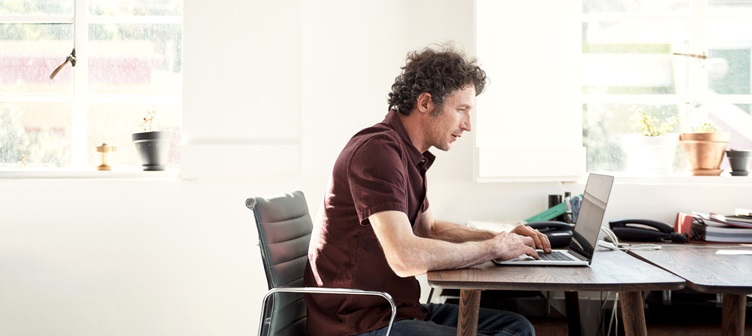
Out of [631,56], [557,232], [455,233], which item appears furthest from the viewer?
[631,56]

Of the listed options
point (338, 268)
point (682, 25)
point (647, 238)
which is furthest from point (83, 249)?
point (682, 25)

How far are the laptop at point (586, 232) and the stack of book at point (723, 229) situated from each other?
2.78 ft

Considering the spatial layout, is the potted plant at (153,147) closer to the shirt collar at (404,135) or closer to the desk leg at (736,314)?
the shirt collar at (404,135)

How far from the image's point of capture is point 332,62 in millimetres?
3885

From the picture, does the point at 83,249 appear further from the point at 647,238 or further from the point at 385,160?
the point at 647,238

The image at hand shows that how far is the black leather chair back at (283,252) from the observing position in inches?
88.7

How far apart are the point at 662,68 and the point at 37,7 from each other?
3492 mm

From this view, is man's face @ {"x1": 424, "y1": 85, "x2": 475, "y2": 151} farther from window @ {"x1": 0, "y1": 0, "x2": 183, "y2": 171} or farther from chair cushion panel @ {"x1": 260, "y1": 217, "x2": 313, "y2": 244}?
window @ {"x1": 0, "y1": 0, "x2": 183, "y2": 171}

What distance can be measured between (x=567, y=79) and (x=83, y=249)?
105 inches

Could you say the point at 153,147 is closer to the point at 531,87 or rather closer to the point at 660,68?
the point at 531,87

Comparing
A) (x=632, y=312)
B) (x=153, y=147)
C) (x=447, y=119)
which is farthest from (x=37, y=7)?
(x=632, y=312)

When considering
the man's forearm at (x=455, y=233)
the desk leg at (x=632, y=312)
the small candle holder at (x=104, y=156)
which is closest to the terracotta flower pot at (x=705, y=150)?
the man's forearm at (x=455, y=233)

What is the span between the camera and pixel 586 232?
243 centimetres

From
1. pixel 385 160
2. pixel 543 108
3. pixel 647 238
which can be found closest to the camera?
pixel 385 160
